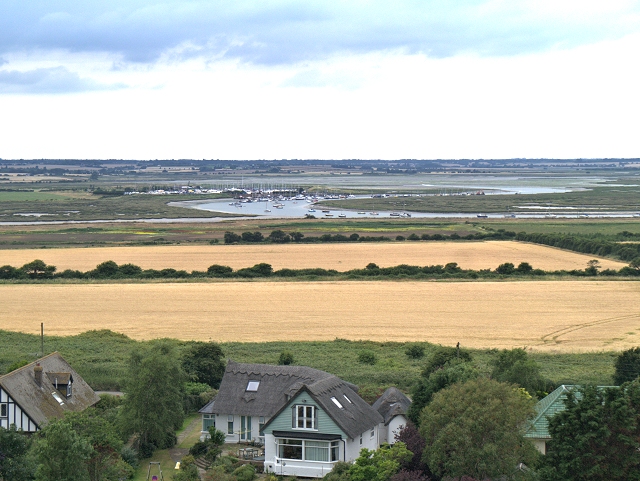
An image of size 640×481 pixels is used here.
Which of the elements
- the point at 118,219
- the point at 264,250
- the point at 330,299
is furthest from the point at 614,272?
the point at 118,219

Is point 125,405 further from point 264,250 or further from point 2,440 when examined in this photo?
point 264,250

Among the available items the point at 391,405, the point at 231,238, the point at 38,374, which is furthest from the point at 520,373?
the point at 231,238

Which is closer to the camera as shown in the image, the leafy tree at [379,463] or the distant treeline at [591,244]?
the leafy tree at [379,463]

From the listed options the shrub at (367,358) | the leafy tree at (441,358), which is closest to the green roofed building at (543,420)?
the leafy tree at (441,358)

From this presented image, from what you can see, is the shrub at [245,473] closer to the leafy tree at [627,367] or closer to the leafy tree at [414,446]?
the leafy tree at [414,446]

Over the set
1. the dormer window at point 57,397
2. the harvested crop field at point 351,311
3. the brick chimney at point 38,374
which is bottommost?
the harvested crop field at point 351,311

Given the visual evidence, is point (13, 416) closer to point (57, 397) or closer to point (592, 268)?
point (57, 397)
